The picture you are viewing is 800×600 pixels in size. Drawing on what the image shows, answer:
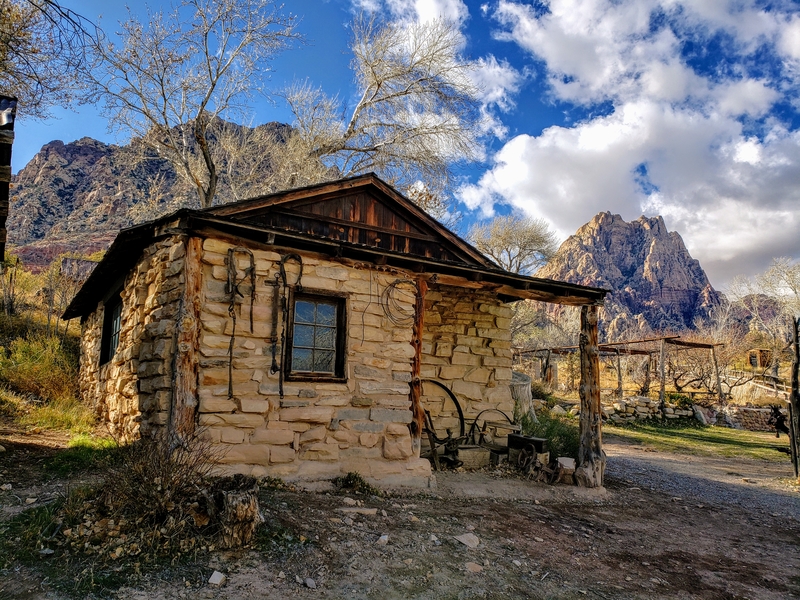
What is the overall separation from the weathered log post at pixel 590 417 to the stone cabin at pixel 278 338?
57 cm

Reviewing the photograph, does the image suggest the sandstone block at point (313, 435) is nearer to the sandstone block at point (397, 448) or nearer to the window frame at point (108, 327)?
the sandstone block at point (397, 448)

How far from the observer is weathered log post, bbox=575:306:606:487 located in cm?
760

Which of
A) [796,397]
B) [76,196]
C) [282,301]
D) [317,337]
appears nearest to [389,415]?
[317,337]

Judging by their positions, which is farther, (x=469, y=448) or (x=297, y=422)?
(x=469, y=448)

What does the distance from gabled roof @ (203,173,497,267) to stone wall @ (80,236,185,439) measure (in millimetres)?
1804

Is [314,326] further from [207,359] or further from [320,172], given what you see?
[320,172]

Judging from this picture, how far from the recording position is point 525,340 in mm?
41969

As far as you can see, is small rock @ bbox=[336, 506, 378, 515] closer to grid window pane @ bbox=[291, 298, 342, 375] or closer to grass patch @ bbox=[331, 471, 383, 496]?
grass patch @ bbox=[331, 471, 383, 496]

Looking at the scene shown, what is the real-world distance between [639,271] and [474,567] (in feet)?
344

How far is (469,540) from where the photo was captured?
477 cm

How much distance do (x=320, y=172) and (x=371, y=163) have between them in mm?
1868

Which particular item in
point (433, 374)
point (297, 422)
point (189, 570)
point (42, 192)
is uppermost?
point (42, 192)

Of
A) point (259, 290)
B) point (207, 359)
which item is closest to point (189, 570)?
point (207, 359)

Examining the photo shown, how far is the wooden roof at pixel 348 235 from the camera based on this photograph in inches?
227
